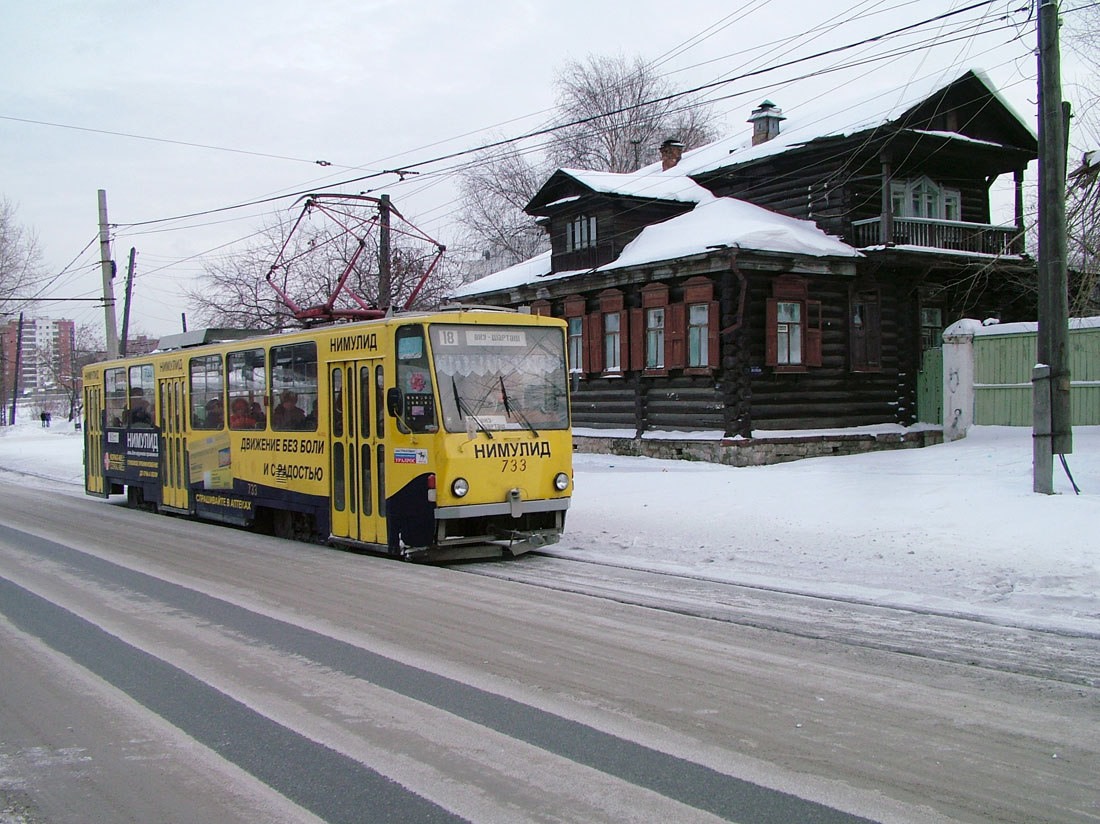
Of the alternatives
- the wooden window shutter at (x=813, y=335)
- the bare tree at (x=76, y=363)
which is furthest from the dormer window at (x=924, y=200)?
the bare tree at (x=76, y=363)

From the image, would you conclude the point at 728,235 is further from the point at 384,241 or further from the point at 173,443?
the point at 173,443

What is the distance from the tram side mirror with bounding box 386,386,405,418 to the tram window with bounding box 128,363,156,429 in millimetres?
8899

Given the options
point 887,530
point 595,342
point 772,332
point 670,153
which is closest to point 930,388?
point 772,332

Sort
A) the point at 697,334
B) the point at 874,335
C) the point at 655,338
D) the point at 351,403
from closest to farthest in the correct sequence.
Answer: the point at 351,403 < the point at 697,334 < the point at 874,335 < the point at 655,338

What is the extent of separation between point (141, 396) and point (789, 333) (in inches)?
556

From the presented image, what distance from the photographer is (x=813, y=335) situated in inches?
886

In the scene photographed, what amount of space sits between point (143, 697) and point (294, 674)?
3.12 ft

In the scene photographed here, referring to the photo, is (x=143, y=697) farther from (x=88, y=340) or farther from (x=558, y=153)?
(x=88, y=340)

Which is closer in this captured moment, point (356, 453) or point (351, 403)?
point (356, 453)

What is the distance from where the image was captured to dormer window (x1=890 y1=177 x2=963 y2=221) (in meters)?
24.5

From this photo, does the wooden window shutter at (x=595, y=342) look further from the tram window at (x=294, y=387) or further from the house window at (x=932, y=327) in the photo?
the tram window at (x=294, y=387)

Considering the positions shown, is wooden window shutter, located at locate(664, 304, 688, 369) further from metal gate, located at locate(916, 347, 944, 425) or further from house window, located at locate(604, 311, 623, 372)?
metal gate, located at locate(916, 347, 944, 425)

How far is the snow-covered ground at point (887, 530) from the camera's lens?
930 centimetres

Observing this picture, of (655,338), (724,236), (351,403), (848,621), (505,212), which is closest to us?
(848,621)
